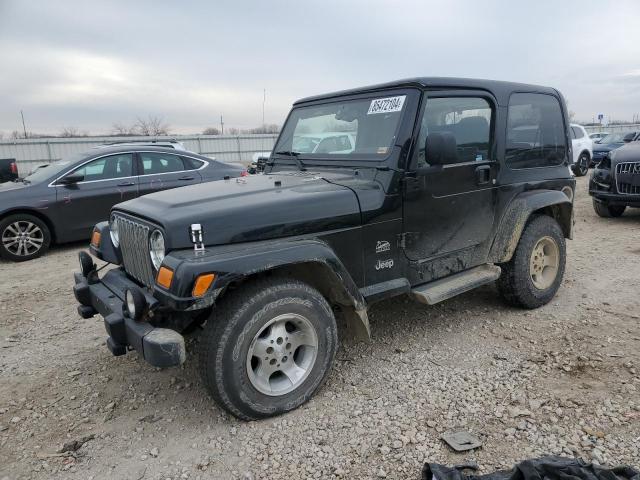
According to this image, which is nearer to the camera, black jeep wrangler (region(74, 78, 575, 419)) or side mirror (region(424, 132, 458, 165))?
black jeep wrangler (region(74, 78, 575, 419))

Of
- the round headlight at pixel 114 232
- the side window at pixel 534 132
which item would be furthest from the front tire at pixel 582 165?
the round headlight at pixel 114 232

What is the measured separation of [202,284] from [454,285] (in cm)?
211

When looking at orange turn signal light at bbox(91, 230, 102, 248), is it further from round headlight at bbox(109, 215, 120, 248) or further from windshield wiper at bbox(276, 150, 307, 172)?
windshield wiper at bbox(276, 150, 307, 172)

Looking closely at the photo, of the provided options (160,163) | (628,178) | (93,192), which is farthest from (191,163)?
(628,178)

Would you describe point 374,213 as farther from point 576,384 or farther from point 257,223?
point 576,384

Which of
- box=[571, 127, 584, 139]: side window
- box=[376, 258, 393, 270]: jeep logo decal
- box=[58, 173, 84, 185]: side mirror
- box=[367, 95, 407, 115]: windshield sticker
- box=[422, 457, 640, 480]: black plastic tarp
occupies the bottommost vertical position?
box=[422, 457, 640, 480]: black plastic tarp

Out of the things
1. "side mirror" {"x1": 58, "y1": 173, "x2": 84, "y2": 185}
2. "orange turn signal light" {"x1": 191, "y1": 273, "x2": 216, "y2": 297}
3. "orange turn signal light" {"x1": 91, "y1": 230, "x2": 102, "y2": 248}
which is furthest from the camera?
"side mirror" {"x1": 58, "y1": 173, "x2": 84, "y2": 185}

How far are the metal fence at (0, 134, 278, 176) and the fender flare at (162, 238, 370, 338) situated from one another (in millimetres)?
15448

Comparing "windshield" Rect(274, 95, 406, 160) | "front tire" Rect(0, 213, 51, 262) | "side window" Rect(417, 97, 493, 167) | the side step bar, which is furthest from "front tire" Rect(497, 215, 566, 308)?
"front tire" Rect(0, 213, 51, 262)

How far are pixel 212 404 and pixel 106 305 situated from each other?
37.3 inches

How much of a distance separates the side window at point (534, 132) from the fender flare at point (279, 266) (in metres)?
2.07

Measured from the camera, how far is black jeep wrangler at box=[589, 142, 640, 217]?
7.80 m

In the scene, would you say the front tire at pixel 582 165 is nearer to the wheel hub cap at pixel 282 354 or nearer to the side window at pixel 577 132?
the side window at pixel 577 132

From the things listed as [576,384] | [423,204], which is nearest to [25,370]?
[423,204]
